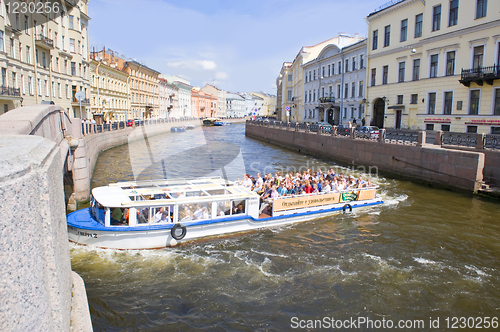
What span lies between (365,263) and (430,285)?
1.58 meters

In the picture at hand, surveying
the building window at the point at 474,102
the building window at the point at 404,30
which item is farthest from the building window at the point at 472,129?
the building window at the point at 404,30

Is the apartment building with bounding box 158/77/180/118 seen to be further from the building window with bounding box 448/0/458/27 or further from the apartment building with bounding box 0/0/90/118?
the building window with bounding box 448/0/458/27

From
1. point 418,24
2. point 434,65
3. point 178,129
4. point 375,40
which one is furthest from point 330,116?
point 178,129

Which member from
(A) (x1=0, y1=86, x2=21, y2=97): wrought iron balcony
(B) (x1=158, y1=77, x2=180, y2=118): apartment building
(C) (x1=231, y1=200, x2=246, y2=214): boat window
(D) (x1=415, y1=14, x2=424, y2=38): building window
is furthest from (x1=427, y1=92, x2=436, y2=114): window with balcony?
(B) (x1=158, y1=77, x2=180, y2=118): apartment building

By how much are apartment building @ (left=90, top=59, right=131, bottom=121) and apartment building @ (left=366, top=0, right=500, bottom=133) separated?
31.1m

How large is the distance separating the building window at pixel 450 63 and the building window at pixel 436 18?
7.83 ft

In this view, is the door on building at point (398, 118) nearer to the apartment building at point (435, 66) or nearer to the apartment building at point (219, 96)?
the apartment building at point (435, 66)

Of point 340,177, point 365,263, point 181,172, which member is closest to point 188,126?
point 181,172

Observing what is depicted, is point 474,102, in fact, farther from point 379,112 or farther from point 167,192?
point 167,192

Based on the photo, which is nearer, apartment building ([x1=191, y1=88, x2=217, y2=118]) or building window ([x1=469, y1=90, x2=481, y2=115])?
building window ([x1=469, y1=90, x2=481, y2=115])

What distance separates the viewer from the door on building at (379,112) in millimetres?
34125

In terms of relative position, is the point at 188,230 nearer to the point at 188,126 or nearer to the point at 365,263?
the point at 365,263

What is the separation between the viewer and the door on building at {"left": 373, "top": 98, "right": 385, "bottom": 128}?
34125mm

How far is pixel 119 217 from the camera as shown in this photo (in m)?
9.61
